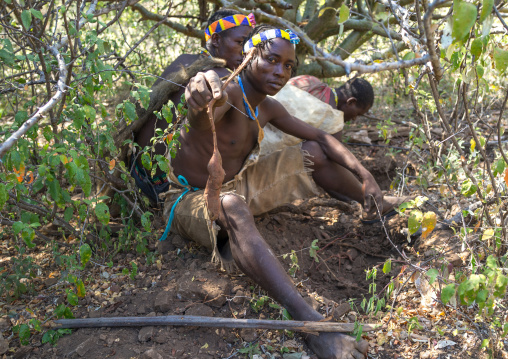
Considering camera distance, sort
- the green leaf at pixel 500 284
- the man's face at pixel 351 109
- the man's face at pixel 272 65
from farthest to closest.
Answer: the man's face at pixel 351 109 < the man's face at pixel 272 65 < the green leaf at pixel 500 284

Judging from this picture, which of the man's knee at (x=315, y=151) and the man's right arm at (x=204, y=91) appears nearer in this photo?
the man's right arm at (x=204, y=91)

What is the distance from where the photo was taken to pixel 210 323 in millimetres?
2174

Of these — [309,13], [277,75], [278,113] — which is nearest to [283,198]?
[278,113]

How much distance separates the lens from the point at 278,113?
3084 millimetres

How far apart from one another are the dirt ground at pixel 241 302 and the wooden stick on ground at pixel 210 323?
38 mm

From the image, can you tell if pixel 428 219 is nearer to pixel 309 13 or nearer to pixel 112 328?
pixel 112 328

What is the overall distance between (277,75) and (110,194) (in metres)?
1.44

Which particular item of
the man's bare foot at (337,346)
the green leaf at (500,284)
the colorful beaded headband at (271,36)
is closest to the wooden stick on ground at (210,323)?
the man's bare foot at (337,346)

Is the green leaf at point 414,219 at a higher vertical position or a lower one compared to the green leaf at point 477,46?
lower


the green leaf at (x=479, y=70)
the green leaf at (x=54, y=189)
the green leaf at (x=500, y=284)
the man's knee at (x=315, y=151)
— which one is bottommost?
the green leaf at (x=500, y=284)

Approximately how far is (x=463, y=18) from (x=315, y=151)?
6.11ft

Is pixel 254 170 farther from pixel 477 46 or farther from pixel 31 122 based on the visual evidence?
pixel 477 46

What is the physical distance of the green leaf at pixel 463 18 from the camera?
4.34 feet

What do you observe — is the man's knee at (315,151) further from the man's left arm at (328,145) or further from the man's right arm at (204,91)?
the man's right arm at (204,91)
